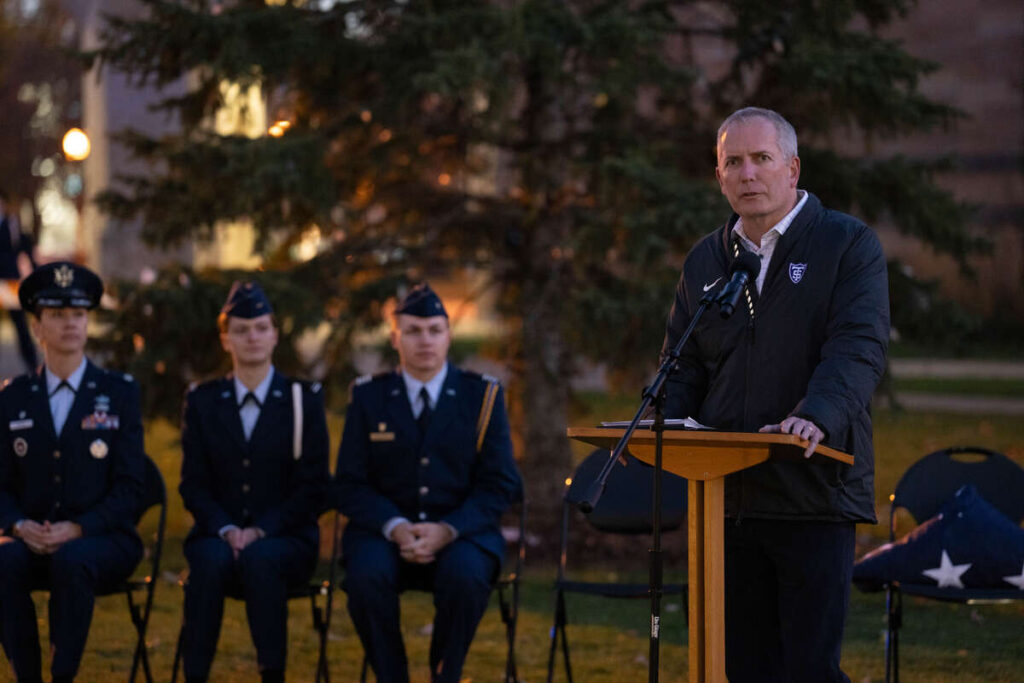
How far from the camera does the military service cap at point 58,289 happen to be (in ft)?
19.6

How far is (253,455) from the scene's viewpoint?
19.9 feet

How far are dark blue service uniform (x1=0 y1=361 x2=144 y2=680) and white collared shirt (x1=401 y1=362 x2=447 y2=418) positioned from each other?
4.16ft

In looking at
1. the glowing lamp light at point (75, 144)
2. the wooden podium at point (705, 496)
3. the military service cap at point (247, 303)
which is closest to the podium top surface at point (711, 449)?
the wooden podium at point (705, 496)

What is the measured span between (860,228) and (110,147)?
1877 centimetres

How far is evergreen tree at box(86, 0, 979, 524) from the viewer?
7.75m

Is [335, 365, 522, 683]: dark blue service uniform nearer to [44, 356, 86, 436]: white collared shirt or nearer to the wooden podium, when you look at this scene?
[44, 356, 86, 436]: white collared shirt

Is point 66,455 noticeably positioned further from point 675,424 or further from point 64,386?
point 675,424

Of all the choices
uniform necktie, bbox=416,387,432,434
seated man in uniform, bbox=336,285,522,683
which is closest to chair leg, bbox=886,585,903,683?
seated man in uniform, bbox=336,285,522,683

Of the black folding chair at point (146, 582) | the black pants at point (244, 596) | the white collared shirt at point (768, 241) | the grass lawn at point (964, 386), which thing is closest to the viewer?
the white collared shirt at point (768, 241)

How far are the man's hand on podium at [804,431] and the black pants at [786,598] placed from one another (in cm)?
47

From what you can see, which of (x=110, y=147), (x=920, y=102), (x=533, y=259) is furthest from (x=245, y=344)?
(x=110, y=147)

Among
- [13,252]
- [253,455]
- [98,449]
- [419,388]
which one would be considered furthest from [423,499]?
[13,252]

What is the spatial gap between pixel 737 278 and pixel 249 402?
3101 mm

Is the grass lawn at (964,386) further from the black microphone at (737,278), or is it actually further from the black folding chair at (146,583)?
the black microphone at (737,278)
